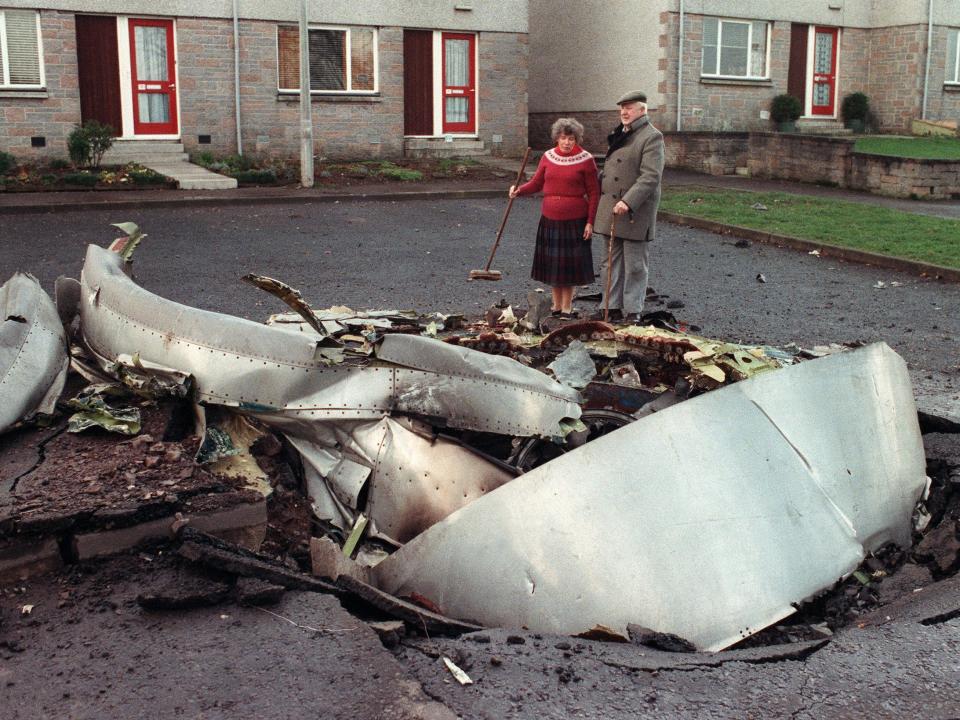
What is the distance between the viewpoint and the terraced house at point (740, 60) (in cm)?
2692

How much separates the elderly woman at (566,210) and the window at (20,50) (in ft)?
52.5

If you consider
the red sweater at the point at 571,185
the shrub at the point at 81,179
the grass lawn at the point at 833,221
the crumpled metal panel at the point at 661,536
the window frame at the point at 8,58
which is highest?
the window frame at the point at 8,58

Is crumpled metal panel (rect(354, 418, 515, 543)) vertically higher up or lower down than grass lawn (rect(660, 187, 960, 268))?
lower down

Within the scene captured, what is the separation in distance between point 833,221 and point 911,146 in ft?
38.8

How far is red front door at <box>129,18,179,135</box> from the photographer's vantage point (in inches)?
902

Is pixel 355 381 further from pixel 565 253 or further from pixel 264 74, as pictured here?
pixel 264 74

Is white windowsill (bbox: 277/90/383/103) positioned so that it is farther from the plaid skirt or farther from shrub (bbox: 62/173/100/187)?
the plaid skirt

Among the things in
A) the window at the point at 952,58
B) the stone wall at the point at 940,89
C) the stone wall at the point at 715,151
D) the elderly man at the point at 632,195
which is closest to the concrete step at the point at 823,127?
the stone wall at the point at 940,89

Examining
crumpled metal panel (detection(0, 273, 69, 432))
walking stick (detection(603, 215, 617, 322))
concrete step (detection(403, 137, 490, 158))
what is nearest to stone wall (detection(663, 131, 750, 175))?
concrete step (detection(403, 137, 490, 158))

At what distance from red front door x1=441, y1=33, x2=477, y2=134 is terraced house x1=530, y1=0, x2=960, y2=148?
404cm

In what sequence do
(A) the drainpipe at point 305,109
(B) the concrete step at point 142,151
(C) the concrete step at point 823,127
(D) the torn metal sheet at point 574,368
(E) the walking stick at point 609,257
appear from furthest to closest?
1. (C) the concrete step at point 823,127
2. (B) the concrete step at point 142,151
3. (A) the drainpipe at point 305,109
4. (E) the walking stick at point 609,257
5. (D) the torn metal sheet at point 574,368

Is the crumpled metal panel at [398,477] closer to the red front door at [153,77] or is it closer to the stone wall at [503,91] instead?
the red front door at [153,77]

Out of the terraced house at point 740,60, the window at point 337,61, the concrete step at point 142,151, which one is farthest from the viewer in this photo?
the terraced house at point 740,60

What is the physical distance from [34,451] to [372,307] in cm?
541
